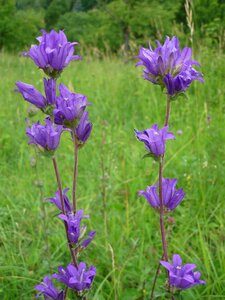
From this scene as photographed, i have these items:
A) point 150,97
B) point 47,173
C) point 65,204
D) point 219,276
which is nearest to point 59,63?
point 65,204

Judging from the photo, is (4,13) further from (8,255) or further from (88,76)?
(8,255)

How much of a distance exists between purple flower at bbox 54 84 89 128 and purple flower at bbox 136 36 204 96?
0.22 metres

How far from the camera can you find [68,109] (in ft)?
3.62

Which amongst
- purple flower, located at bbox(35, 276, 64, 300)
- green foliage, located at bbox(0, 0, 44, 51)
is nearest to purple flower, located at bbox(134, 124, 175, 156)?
purple flower, located at bbox(35, 276, 64, 300)

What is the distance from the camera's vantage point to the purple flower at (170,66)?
3.76 ft

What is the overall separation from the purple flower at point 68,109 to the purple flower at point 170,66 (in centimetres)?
22

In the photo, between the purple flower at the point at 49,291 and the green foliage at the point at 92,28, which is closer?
the purple flower at the point at 49,291

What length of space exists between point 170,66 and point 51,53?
33 centimetres

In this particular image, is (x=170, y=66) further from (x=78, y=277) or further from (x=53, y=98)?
(x=78, y=277)

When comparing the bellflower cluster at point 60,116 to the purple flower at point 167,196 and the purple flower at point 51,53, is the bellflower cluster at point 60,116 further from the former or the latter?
the purple flower at point 167,196

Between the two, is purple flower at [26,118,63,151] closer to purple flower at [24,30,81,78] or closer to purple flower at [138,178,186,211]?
purple flower at [24,30,81,78]

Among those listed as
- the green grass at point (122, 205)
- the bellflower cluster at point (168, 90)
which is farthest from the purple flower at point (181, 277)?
the green grass at point (122, 205)

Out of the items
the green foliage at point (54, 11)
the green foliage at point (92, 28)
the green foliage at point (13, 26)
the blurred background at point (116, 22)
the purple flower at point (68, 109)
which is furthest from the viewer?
the green foliage at point (54, 11)

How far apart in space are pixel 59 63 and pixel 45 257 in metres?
1.01
